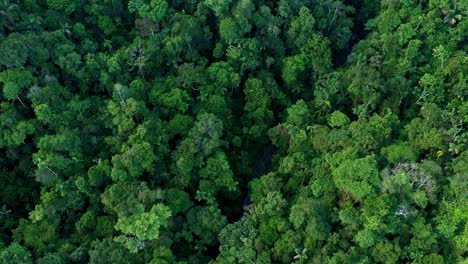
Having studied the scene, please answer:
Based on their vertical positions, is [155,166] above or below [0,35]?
below

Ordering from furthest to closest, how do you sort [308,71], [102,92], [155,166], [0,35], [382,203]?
[308,71], [102,92], [0,35], [155,166], [382,203]

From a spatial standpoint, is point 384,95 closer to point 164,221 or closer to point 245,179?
point 245,179

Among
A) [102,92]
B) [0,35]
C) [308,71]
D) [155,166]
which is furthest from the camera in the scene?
[308,71]

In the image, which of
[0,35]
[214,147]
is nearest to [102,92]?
[0,35]

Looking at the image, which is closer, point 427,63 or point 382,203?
point 382,203

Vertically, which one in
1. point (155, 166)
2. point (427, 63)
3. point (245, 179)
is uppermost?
point (427, 63)

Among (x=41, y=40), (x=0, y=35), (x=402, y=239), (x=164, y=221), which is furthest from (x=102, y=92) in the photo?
(x=402, y=239)
